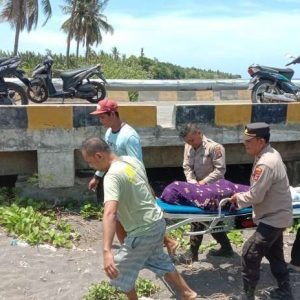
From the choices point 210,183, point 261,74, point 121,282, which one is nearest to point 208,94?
point 261,74

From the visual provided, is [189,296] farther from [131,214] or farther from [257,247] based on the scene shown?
[131,214]

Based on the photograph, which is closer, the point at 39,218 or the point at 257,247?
the point at 257,247

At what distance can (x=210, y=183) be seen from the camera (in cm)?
528

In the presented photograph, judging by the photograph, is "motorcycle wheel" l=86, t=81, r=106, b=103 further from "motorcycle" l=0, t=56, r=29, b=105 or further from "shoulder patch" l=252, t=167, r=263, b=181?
"shoulder patch" l=252, t=167, r=263, b=181

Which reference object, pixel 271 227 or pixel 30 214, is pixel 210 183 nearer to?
pixel 271 227

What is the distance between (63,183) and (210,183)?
2892 millimetres

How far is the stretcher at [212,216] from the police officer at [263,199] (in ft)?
1.01

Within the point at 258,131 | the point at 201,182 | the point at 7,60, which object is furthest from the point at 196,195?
the point at 7,60

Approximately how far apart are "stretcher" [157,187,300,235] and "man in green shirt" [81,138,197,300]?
678 mm

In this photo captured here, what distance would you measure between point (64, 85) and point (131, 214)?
7.19 meters

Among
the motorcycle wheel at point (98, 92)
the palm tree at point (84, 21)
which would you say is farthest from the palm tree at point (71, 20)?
the motorcycle wheel at point (98, 92)

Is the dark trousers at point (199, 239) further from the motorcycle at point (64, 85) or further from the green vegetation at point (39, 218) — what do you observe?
the motorcycle at point (64, 85)

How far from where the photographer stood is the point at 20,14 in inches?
1358

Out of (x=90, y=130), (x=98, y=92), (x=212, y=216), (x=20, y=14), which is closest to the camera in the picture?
(x=212, y=216)
